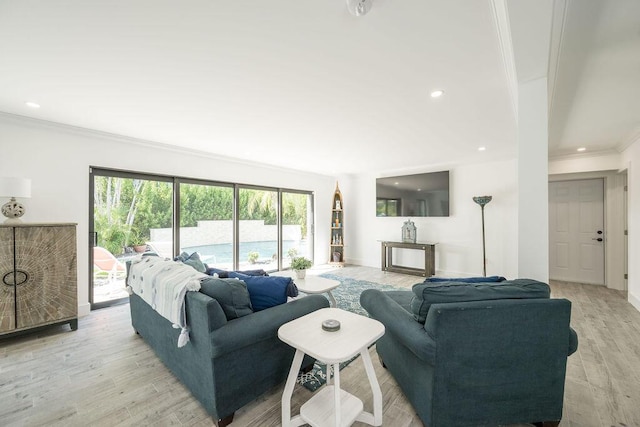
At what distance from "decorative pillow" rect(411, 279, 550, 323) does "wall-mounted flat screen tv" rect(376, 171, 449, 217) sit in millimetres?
4227

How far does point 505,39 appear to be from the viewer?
1.63 metres

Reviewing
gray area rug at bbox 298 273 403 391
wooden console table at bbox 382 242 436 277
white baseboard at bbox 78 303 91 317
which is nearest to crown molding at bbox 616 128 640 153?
wooden console table at bbox 382 242 436 277

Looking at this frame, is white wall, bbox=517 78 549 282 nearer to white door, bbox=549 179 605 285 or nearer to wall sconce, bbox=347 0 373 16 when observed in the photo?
wall sconce, bbox=347 0 373 16

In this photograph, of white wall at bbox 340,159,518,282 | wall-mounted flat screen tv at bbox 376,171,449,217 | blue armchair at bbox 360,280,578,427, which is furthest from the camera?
wall-mounted flat screen tv at bbox 376,171,449,217

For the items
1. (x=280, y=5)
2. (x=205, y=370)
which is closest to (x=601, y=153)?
(x=280, y=5)

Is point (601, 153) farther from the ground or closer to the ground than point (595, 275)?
farther from the ground

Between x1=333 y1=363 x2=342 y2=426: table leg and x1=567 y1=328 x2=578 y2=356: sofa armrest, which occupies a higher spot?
x1=567 y1=328 x2=578 y2=356: sofa armrest

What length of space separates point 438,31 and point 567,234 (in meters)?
5.46

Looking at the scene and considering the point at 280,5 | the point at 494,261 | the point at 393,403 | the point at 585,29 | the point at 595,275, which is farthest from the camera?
the point at 494,261

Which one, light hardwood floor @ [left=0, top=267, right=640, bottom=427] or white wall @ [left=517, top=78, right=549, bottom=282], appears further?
white wall @ [left=517, top=78, right=549, bottom=282]

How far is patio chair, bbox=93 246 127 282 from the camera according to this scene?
11.6ft

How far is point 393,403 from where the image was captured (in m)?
1.77

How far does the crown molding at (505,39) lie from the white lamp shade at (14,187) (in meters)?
4.24

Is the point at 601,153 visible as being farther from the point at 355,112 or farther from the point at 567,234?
the point at 355,112
